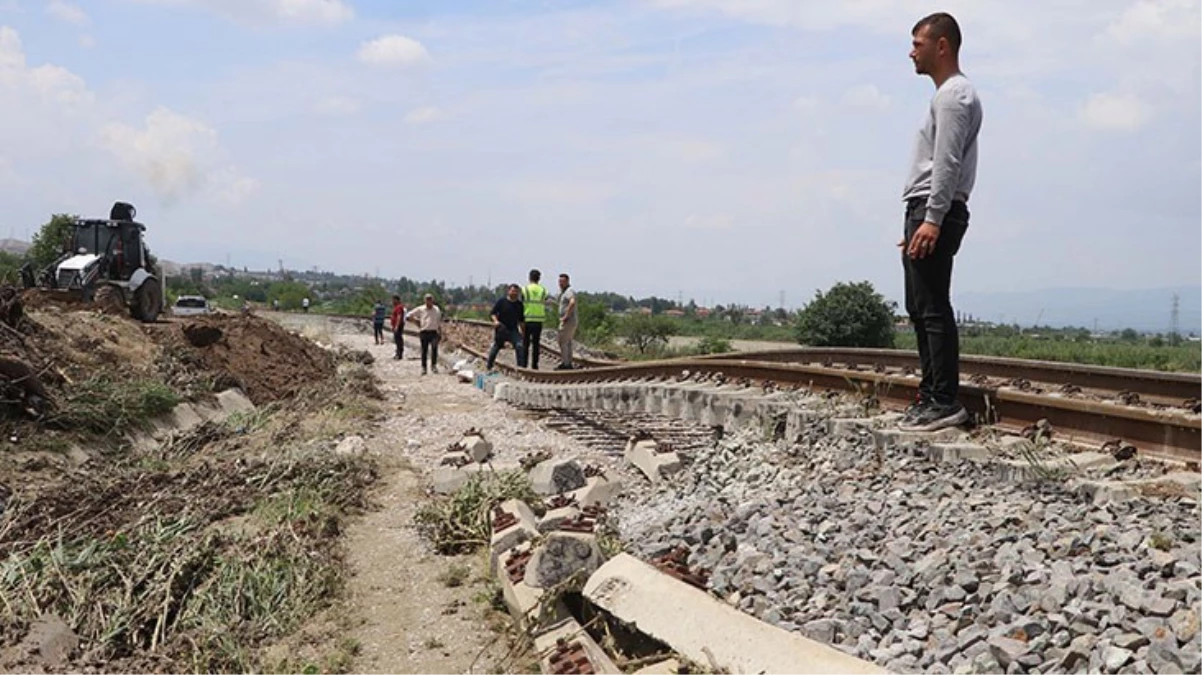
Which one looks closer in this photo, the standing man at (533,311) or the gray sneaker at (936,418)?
the gray sneaker at (936,418)

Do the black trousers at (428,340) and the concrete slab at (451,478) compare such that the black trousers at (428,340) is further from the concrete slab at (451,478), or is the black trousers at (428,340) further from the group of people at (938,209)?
the group of people at (938,209)

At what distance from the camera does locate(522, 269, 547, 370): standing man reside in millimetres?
15609

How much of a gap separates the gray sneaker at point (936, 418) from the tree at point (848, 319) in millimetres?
28219

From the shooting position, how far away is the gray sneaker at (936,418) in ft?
18.2

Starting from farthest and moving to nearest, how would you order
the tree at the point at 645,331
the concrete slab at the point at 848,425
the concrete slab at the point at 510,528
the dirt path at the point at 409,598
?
the tree at the point at 645,331 < the concrete slab at the point at 848,425 < the concrete slab at the point at 510,528 < the dirt path at the point at 409,598

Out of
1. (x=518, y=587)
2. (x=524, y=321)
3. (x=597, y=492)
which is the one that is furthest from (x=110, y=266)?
(x=518, y=587)

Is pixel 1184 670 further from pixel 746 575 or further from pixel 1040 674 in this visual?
pixel 746 575

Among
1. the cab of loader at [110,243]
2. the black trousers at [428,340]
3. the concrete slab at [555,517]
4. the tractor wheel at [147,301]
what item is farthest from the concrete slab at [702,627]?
the cab of loader at [110,243]

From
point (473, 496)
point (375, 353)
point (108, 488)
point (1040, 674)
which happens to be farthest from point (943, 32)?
point (375, 353)

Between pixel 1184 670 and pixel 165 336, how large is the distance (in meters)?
17.5

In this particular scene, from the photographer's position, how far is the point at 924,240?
5.36m

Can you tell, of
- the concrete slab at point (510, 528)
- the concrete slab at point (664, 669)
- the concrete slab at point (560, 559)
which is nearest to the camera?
the concrete slab at point (664, 669)

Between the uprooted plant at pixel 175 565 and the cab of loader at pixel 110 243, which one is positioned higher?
the cab of loader at pixel 110 243

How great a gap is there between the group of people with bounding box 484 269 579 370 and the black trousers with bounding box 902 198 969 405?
10003 millimetres
